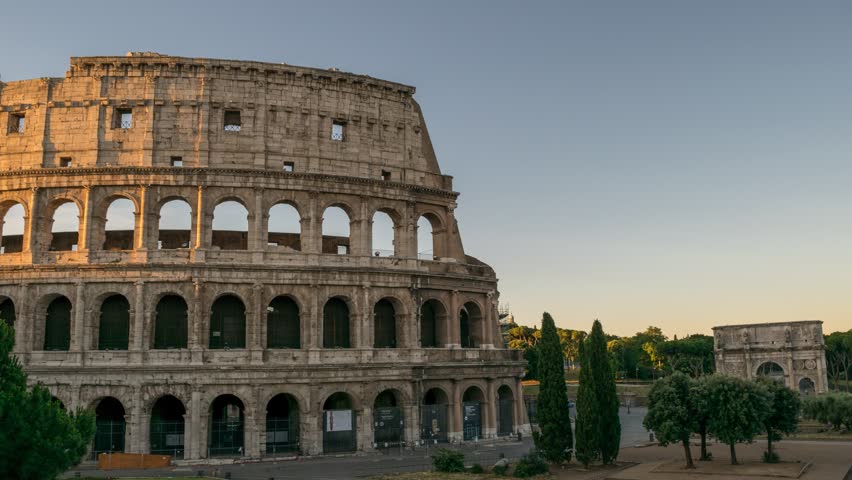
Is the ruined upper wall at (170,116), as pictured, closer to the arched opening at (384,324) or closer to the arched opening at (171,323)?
the arched opening at (171,323)

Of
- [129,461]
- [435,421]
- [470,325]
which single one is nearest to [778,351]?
[470,325]

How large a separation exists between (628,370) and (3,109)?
3846 inches

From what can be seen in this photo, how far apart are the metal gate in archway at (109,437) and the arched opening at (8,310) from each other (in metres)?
7.79

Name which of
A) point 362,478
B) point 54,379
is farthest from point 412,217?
point 54,379

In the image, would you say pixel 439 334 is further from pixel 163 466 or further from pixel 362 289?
pixel 163 466

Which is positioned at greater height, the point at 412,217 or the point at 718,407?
the point at 412,217

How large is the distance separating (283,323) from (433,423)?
10123 millimetres

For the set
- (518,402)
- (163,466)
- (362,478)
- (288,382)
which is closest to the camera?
(362,478)

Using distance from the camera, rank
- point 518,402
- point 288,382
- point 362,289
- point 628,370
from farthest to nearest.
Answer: point 628,370, point 518,402, point 362,289, point 288,382

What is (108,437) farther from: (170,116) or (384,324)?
(170,116)

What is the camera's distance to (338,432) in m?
38.3

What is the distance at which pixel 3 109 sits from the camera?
40312 mm

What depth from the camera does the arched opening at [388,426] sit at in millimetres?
39375

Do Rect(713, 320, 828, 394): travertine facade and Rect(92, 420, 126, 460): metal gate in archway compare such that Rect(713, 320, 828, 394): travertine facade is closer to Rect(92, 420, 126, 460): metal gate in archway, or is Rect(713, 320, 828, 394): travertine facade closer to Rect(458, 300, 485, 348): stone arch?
Rect(458, 300, 485, 348): stone arch
